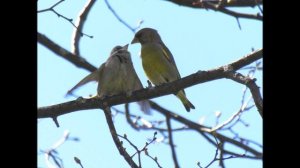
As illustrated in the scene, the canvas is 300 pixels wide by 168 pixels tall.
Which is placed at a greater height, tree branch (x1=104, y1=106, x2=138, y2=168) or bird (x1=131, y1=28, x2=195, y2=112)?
bird (x1=131, y1=28, x2=195, y2=112)

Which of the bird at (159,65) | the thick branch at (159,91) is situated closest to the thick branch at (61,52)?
the thick branch at (159,91)

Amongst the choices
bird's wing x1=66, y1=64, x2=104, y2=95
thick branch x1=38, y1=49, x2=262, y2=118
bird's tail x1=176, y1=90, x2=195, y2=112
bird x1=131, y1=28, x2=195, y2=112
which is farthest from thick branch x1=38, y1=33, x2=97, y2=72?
bird's tail x1=176, y1=90, x2=195, y2=112

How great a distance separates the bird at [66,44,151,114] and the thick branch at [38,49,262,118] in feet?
3.32

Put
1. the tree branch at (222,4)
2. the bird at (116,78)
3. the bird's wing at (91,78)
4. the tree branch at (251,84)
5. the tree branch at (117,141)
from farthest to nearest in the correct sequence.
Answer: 1. the tree branch at (222,4)
2. the bird at (116,78)
3. the bird's wing at (91,78)
4. the tree branch at (117,141)
5. the tree branch at (251,84)

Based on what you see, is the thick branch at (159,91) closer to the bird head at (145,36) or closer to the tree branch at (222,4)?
the tree branch at (222,4)

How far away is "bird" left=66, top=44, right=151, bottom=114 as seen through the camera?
16.1 feet

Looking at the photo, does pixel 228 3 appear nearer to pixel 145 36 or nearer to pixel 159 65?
pixel 159 65

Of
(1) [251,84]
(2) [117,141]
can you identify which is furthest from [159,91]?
(1) [251,84]

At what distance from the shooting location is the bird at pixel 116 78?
492cm

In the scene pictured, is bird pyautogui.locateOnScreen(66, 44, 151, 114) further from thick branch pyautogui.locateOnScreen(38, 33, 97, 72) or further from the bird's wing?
thick branch pyautogui.locateOnScreen(38, 33, 97, 72)

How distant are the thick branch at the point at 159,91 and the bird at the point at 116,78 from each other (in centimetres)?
101
